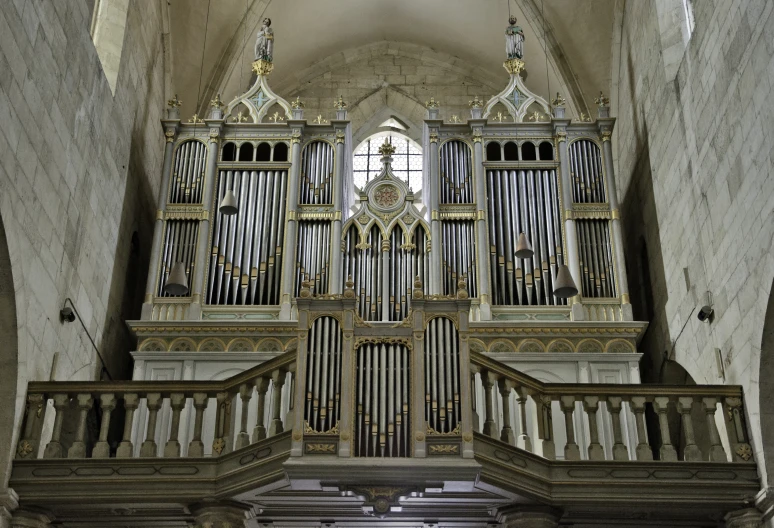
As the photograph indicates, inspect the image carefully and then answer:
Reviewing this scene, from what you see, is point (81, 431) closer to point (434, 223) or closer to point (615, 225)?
point (434, 223)

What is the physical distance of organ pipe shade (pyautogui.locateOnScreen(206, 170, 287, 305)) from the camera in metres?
16.0

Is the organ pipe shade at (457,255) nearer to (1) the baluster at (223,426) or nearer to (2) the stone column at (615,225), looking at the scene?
(2) the stone column at (615,225)

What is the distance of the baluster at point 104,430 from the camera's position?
11.7 meters

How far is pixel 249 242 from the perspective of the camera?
1652cm

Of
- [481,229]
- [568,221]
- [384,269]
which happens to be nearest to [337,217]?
[384,269]

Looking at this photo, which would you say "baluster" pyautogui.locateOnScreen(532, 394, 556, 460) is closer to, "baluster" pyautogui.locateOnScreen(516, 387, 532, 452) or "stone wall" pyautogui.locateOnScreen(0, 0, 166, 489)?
"baluster" pyautogui.locateOnScreen(516, 387, 532, 452)

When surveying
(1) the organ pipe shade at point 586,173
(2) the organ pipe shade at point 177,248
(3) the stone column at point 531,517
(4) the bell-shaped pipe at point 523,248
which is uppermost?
(1) the organ pipe shade at point 586,173

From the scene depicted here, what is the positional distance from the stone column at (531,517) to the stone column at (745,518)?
197 centimetres

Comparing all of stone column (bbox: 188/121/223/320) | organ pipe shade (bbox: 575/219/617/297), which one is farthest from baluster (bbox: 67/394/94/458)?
organ pipe shade (bbox: 575/219/617/297)

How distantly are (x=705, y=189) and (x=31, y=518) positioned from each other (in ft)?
28.8

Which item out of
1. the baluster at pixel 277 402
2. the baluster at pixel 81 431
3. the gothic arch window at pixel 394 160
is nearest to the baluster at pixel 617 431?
the baluster at pixel 277 402

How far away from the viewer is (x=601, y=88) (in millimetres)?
19578

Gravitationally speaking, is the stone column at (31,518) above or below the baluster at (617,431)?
below

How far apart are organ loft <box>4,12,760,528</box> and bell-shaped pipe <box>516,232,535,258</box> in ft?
0.15
